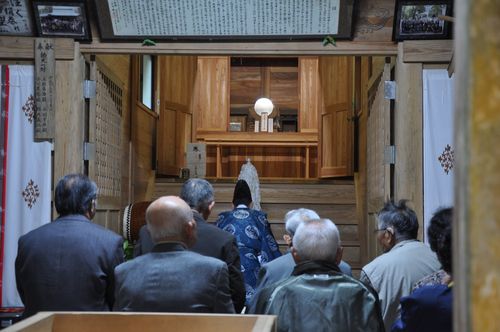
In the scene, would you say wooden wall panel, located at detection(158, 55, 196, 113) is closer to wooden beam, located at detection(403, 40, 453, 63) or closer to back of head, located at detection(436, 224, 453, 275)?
wooden beam, located at detection(403, 40, 453, 63)

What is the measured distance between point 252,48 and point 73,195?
80.7 inches

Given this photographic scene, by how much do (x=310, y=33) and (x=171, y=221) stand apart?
2510 mm

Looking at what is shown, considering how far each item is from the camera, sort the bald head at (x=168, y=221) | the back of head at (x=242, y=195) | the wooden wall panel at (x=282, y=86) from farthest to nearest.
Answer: the wooden wall panel at (x=282, y=86), the back of head at (x=242, y=195), the bald head at (x=168, y=221)

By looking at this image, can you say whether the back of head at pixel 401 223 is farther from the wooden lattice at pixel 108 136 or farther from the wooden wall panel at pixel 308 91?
the wooden wall panel at pixel 308 91

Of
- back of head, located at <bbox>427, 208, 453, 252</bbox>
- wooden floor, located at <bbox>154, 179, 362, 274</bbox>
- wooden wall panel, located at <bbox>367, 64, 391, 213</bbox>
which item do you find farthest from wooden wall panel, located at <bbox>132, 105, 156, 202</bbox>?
A: back of head, located at <bbox>427, 208, 453, 252</bbox>

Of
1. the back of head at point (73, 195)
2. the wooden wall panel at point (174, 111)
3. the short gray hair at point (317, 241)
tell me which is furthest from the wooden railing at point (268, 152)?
the short gray hair at point (317, 241)

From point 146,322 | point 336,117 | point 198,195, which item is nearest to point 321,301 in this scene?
point 146,322

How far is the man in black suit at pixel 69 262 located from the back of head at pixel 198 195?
68cm

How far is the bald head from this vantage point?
2.47 metres

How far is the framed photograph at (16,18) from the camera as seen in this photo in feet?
15.2

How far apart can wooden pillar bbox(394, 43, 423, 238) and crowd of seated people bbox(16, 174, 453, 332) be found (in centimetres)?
110

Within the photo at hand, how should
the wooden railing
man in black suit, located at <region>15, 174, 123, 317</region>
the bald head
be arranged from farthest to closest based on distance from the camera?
the wooden railing, man in black suit, located at <region>15, 174, 123, 317</region>, the bald head

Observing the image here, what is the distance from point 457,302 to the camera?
0.83 meters

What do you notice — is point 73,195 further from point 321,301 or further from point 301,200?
point 301,200
